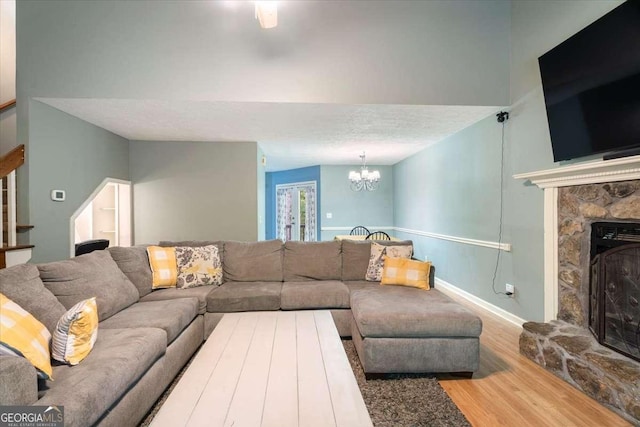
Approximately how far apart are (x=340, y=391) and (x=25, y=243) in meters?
3.50

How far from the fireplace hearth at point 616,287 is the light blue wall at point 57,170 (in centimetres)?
508

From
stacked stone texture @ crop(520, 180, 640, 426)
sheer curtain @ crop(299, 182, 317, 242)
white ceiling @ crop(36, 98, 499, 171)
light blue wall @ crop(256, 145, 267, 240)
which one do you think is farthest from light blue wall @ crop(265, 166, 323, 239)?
stacked stone texture @ crop(520, 180, 640, 426)

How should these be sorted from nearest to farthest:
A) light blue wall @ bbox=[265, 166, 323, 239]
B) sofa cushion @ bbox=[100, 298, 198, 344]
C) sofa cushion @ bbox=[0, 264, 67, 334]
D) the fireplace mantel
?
sofa cushion @ bbox=[0, 264, 67, 334]
sofa cushion @ bbox=[100, 298, 198, 344]
the fireplace mantel
light blue wall @ bbox=[265, 166, 323, 239]

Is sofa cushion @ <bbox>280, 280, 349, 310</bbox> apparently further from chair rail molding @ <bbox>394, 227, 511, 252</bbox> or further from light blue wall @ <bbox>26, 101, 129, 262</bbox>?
light blue wall @ <bbox>26, 101, 129, 262</bbox>

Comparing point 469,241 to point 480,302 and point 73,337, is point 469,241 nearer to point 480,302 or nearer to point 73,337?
point 480,302

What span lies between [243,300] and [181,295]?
0.55 meters

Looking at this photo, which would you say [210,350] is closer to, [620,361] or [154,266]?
[154,266]

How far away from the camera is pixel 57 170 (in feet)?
10.5

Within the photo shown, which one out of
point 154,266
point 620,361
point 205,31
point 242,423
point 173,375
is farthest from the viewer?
Answer: point 205,31

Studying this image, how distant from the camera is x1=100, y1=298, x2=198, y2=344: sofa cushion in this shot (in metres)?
1.98

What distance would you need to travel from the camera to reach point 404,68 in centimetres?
319

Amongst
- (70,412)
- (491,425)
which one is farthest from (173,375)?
(491,425)

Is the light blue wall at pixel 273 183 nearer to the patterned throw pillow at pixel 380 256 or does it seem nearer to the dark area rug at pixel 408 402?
the patterned throw pillow at pixel 380 256

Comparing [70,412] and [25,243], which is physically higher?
[25,243]
